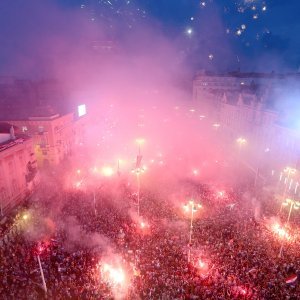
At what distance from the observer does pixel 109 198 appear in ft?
78.4

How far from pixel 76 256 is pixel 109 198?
327 inches

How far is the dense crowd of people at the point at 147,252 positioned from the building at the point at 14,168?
2847mm

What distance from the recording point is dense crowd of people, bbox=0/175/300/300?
13.5 metres

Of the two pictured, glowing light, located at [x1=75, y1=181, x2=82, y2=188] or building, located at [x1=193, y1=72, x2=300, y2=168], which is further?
building, located at [x1=193, y1=72, x2=300, y2=168]

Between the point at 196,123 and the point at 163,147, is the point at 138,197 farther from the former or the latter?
the point at 196,123

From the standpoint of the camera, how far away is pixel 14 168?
2522 centimetres

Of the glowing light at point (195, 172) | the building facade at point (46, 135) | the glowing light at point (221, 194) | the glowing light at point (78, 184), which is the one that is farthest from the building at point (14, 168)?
the glowing light at point (221, 194)

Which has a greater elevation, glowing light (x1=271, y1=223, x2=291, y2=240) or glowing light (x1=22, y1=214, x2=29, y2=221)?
glowing light (x1=271, y1=223, x2=291, y2=240)

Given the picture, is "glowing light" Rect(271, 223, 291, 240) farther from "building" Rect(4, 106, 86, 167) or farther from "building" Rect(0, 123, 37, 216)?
"building" Rect(4, 106, 86, 167)

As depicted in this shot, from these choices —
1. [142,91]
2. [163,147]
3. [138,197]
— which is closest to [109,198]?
[138,197]

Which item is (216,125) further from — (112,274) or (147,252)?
(112,274)

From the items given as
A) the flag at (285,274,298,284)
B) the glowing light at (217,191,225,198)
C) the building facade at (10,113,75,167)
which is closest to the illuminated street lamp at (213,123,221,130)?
the building facade at (10,113,75,167)

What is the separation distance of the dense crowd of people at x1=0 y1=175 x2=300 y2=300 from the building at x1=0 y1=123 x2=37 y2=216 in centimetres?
285

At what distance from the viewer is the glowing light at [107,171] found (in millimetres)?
31319
